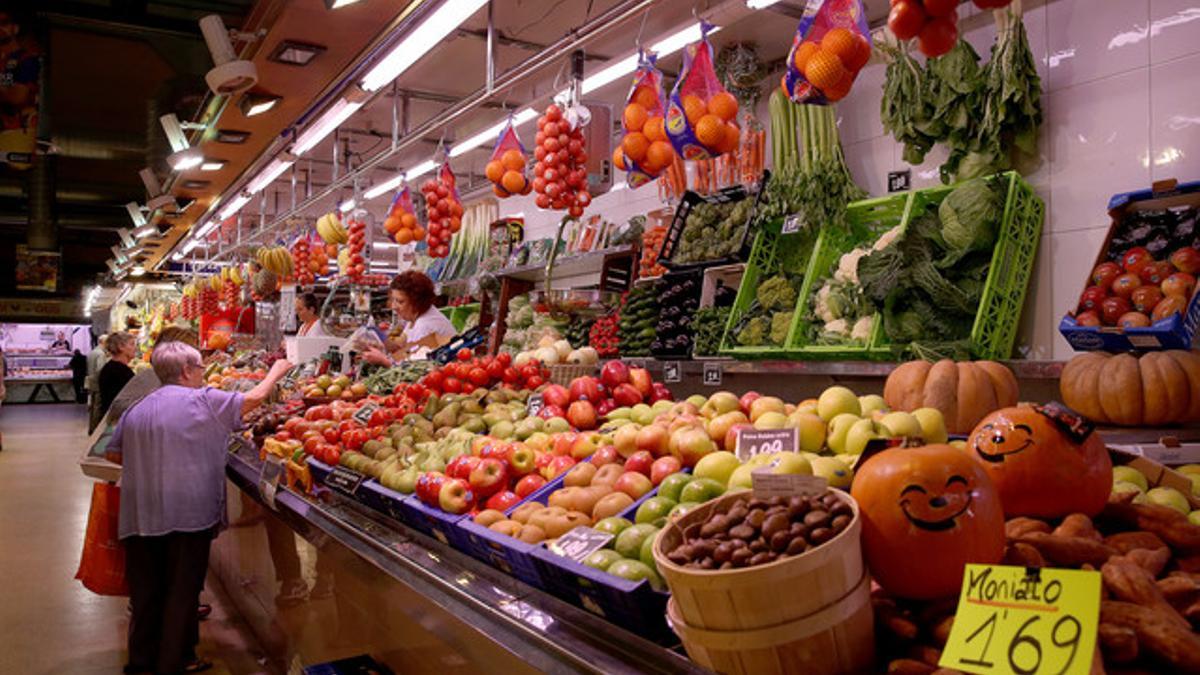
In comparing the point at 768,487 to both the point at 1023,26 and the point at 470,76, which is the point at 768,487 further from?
the point at 470,76

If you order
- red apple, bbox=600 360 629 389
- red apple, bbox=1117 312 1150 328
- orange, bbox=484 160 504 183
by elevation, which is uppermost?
orange, bbox=484 160 504 183

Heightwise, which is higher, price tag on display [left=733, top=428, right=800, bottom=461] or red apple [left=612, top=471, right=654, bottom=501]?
price tag on display [left=733, top=428, right=800, bottom=461]

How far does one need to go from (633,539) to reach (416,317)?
5248 mm

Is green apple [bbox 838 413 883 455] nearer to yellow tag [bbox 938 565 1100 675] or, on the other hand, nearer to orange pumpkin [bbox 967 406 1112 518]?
orange pumpkin [bbox 967 406 1112 518]

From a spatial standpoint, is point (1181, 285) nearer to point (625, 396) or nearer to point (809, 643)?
point (625, 396)

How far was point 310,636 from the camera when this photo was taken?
12.5ft

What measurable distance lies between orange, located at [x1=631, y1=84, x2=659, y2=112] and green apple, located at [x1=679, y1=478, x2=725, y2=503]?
301 centimetres

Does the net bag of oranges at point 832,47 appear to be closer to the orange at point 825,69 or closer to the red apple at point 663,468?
the orange at point 825,69

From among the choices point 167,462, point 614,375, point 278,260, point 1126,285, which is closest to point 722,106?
point 614,375

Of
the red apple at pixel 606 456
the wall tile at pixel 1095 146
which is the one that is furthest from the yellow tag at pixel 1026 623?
the wall tile at pixel 1095 146

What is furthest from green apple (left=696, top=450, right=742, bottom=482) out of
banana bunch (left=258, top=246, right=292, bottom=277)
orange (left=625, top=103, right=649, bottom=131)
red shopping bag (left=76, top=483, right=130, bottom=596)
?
banana bunch (left=258, top=246, right=292, bottom=277)

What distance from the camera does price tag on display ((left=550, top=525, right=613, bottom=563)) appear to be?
1.89m

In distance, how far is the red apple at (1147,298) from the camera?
351cm

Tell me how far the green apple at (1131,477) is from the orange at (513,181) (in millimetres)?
3884
